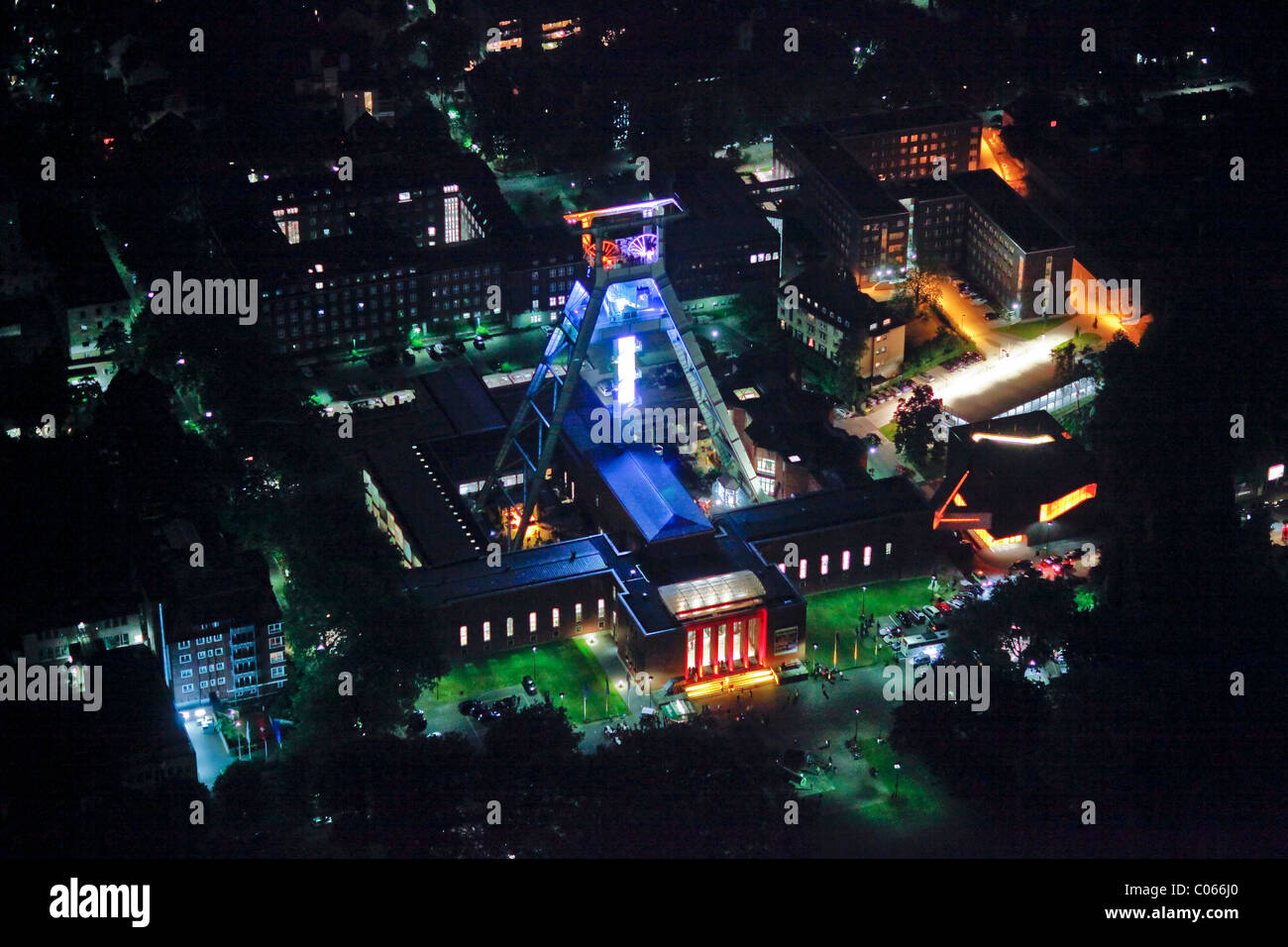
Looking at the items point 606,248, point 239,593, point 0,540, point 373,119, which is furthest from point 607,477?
point 373,119

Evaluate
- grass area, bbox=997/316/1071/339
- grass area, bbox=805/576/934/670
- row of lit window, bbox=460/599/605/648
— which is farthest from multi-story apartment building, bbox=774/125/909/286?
row of lit window, bbox=460/599/605/648

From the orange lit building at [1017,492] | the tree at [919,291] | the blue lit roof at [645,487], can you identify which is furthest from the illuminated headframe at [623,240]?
the tree at [919,291]

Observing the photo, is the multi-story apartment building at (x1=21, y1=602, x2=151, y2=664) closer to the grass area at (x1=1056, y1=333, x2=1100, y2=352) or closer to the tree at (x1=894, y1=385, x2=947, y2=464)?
the tree at (x1=894, y1=385, x2=947, y2=464)

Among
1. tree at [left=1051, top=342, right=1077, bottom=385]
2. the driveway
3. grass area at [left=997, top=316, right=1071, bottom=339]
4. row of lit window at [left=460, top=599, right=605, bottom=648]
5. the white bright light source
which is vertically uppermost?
grass area at [left=997, top=316, right=1071, bottom=339]

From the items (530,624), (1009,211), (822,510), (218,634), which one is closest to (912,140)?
(1009,211)

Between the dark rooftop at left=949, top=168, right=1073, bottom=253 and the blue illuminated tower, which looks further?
the dark rooftop at left=949, top=168, right=1073, bottom=253

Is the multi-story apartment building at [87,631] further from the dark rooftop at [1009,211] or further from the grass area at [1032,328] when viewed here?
the dark rooftop at [1009,211]

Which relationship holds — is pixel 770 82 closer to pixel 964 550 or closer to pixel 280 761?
pixel 964 550
